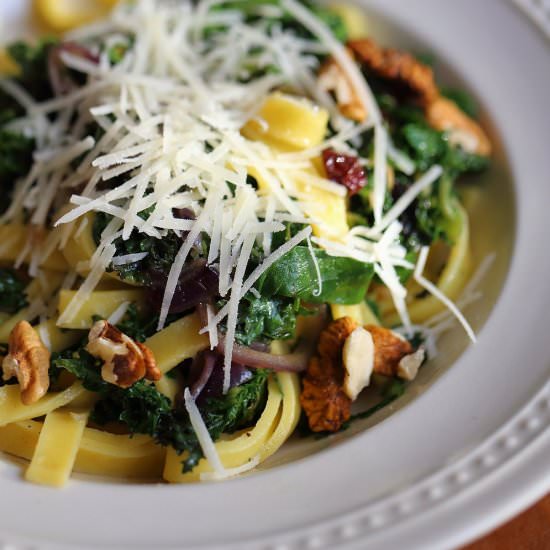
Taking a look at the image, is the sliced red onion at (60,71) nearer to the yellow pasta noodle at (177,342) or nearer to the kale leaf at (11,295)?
the kale leaf at (11,295)

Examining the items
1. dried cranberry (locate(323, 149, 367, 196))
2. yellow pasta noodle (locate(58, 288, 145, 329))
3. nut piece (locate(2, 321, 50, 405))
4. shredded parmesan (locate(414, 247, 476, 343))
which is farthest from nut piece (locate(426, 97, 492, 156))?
nut piece (locate(2, 321, 50, 405))

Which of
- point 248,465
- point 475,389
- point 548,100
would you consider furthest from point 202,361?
point 548,100

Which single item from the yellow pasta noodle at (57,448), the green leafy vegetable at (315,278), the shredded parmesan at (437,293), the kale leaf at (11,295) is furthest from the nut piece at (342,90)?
the yellow pasta noodle at (57,448)

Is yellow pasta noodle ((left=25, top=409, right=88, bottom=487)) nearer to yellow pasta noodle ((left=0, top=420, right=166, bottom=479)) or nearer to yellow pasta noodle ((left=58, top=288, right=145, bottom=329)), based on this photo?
yellow pasta noodle ((left=0, top=420, right=166, bottom=479))

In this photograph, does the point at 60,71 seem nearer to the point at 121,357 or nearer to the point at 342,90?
the point at 342,90

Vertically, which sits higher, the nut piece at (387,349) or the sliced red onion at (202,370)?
the nut piece at (387,349)

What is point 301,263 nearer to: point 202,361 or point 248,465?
point 202,361
